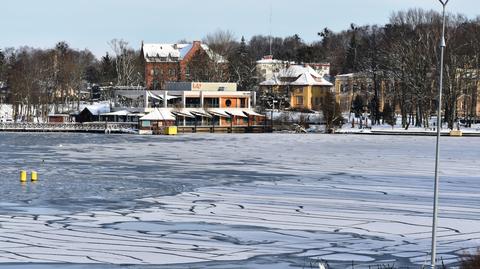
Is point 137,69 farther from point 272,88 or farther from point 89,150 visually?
point 89,150

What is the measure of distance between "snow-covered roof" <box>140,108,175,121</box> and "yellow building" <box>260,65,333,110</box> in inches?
1064

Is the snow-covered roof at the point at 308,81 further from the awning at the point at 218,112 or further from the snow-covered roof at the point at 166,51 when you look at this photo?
the awning at the point at 218,112

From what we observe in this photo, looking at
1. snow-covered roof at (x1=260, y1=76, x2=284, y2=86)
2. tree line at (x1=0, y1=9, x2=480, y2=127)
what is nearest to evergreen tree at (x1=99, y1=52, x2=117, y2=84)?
tree line at (x1=0, y1=9, x2=480, y2=127)

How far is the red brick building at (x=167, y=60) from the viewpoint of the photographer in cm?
11958

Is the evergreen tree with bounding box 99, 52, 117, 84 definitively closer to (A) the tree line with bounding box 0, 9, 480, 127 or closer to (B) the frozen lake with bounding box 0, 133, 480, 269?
(A) the tree line with bounding box 0, 9, 480, 127

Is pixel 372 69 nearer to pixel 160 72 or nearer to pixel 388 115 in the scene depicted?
pixel 388 115

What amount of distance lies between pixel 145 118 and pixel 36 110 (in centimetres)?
2843

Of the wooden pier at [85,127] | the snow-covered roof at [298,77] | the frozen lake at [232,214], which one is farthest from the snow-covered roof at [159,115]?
the frozen lake at [232,214]

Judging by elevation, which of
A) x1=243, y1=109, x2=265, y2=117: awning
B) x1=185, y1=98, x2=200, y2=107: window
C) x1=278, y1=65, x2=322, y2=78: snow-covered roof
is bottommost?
x1=243, y1=109, x2=265, y2=117: awning

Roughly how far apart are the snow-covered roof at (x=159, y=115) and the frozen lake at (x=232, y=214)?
144 ft

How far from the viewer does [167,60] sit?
413ft

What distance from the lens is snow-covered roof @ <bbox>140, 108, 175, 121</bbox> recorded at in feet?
261

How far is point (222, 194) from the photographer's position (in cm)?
2284

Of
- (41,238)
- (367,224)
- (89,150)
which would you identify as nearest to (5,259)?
(41,238)
